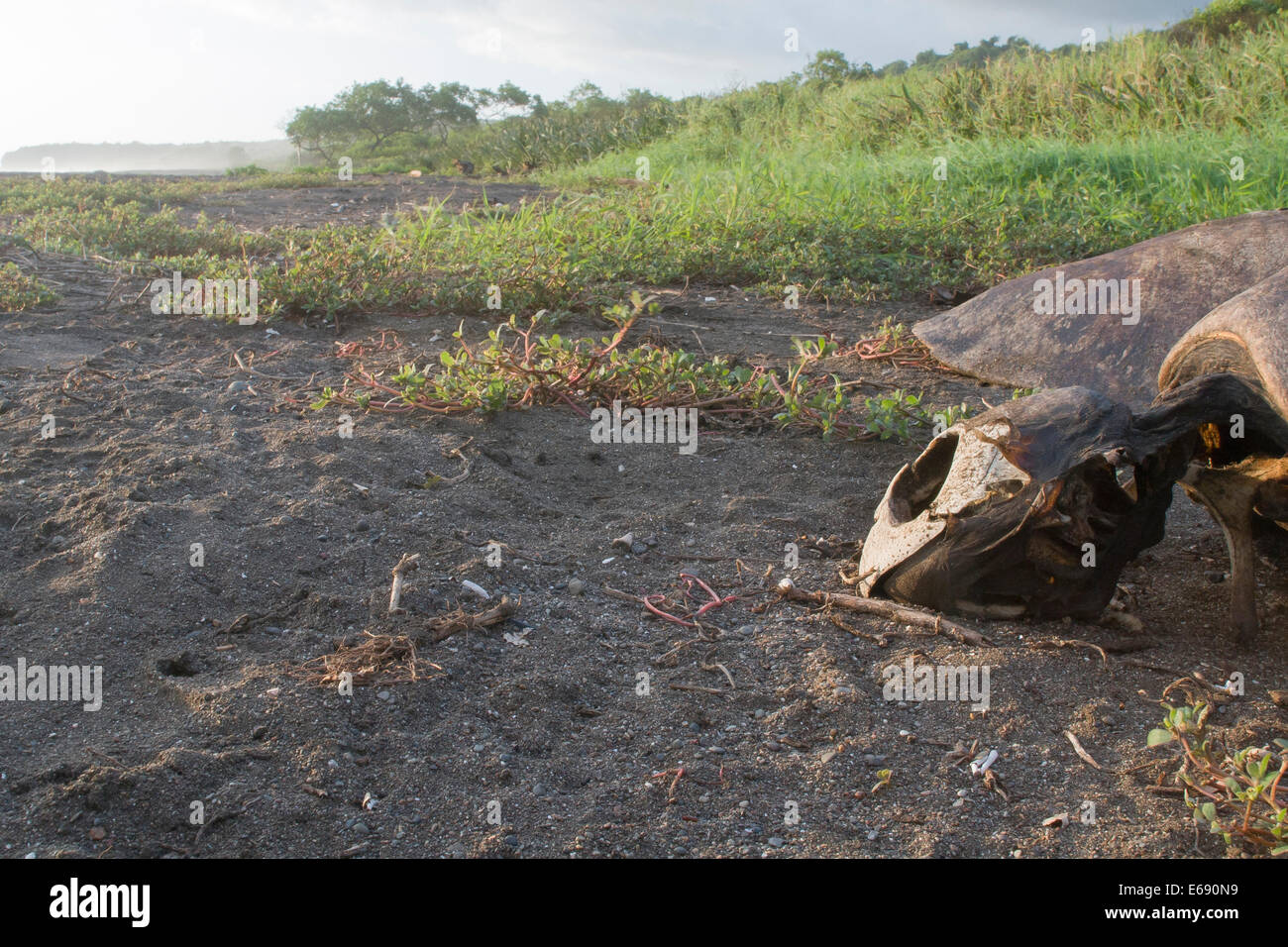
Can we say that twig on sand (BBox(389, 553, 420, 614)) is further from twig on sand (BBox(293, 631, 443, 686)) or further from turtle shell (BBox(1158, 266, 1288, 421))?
turtle shell (BBox(1158, 266, 1288, 421))

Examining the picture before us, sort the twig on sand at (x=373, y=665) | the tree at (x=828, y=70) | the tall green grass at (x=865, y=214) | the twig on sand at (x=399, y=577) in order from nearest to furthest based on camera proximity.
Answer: the twig on sand at (x=373, y=665)
the twig on sand at (x=399, y=577)
the tall green grass at (x=865, y=214)
the tree at (x=828, y=70)

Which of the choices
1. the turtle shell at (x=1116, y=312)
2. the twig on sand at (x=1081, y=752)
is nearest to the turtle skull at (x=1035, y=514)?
the twig on sand at (x=1081, y=752)

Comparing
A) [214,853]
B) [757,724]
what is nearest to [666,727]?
[757,724]

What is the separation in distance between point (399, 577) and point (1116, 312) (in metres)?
3.48

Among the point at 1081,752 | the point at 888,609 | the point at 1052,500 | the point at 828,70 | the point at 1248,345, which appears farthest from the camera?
the point at 828,70

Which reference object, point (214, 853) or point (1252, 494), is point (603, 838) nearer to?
point (214, 853)

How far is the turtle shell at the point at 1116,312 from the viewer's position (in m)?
4.28

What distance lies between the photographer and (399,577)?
2.64 m

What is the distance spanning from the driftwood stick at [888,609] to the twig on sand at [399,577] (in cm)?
101

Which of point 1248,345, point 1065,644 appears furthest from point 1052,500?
point 1248,345

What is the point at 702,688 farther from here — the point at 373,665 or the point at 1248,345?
the point at 1248,345

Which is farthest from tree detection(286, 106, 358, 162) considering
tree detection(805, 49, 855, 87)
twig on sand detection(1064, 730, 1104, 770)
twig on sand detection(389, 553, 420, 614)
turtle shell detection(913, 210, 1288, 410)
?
twig on sand detection(1064, 730, 1104, 770)

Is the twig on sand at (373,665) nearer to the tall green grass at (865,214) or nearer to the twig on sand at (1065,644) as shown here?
the twig on sand at (1065,644)

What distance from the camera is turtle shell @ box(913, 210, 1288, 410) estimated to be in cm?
428
